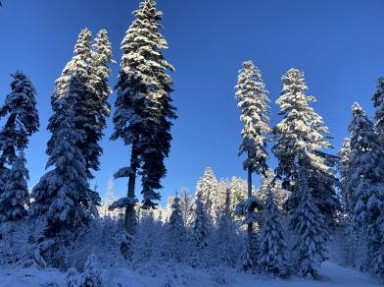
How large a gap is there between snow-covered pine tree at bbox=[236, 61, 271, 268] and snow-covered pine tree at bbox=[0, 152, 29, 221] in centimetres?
1804


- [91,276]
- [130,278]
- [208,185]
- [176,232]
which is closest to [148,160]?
[130,278]

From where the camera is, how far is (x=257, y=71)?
3744 cm

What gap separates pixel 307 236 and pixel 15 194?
22.3 meters

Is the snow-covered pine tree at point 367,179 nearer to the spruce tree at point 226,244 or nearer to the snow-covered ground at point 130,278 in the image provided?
the spruce tree at point 226,244

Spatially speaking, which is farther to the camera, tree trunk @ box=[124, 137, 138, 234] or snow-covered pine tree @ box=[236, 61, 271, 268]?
snow-covered pine tree @ box=[236, 61, 271, 268]

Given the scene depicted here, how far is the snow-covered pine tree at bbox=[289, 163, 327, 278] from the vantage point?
2980cm

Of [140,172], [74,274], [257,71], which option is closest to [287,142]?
[257,71]

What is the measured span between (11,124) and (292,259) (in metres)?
24.8

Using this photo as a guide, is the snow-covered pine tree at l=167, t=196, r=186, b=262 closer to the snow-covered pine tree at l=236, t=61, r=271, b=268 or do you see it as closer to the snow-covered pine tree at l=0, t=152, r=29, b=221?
the snow-covered pine tree at l=236, t=61, r=271, b=268

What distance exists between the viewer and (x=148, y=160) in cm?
2431

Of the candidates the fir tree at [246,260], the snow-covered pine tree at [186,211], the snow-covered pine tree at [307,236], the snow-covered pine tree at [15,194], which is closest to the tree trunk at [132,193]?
the snow-covered pine tree at [15,194]

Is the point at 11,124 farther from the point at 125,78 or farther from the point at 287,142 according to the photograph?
the point at 287,142

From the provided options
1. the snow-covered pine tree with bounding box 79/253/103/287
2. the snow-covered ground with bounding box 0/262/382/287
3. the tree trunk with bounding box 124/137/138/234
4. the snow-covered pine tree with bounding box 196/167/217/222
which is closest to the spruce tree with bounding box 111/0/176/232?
the tree trunk with bounding box 124/137/138/234

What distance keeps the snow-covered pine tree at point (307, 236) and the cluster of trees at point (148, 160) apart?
3.2 inches
